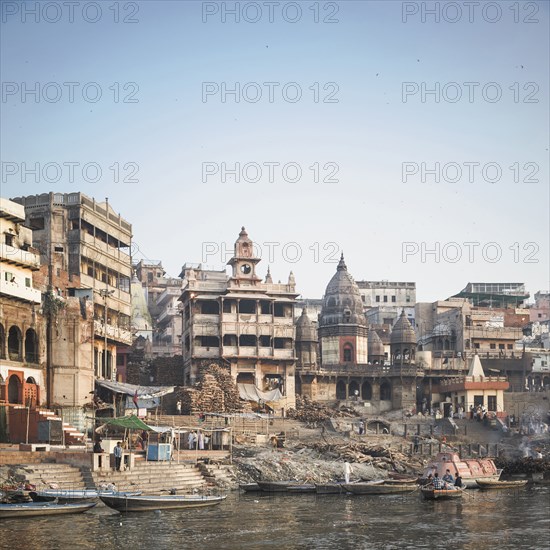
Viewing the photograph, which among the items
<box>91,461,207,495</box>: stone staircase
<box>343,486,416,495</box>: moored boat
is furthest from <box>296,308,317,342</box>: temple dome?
<box>91,461,207,495</box>: stone staircase

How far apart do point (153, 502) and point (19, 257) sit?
18009mm

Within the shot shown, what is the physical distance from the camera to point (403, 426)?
227ft

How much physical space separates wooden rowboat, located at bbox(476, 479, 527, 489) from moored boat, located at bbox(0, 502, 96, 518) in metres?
22.1

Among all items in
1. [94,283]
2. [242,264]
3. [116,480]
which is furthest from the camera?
[242,264]

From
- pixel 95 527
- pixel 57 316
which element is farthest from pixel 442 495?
pixel 57 316

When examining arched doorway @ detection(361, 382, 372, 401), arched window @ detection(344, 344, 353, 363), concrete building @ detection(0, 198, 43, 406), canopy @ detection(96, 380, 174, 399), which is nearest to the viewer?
concrete building @ detection(0, 198, 43, 406)

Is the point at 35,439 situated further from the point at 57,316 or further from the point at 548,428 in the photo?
the point at 548,428

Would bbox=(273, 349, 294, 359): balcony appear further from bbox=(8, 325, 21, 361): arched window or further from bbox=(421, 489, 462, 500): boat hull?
bbox=(421, 489, 462, 500): boat hull

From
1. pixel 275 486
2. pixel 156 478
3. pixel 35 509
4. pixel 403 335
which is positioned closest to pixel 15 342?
pixel 156 478

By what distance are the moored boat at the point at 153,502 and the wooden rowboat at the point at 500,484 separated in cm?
1574

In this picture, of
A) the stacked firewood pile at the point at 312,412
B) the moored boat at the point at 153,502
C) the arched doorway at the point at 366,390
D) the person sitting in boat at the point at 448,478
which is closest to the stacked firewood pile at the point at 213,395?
the stacked firewood pile at the point at 312,412

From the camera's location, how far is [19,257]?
5022 cm

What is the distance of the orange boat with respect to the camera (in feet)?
157

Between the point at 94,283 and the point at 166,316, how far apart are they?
39909mm
